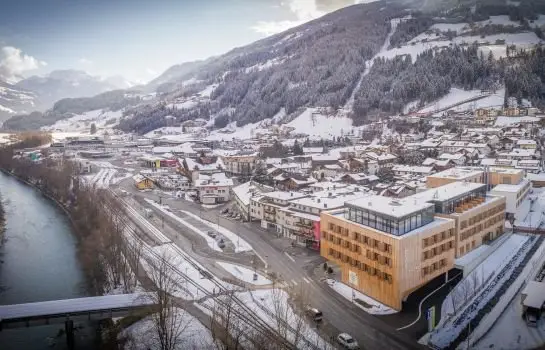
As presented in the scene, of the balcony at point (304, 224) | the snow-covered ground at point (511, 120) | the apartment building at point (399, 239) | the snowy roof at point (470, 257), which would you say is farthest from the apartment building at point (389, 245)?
the snow-covered ground at point (511, 120)

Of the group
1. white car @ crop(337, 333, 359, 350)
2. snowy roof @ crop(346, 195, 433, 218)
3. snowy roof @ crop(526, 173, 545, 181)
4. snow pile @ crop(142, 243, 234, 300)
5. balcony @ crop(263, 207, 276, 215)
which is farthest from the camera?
snowy roof @ crop(526, 173, 545, 181)

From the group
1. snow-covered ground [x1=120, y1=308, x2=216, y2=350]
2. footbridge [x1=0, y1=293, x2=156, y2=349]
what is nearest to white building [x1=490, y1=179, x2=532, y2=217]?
snow-covered ground [x1=120, y1=308, x2=216, y2=350]

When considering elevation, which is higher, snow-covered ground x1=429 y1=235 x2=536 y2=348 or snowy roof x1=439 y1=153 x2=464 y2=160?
snowy roof x1=439 y1=153 x2=464 y2=160

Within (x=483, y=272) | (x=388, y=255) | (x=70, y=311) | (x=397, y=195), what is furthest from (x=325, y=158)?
(x=70, y=311)

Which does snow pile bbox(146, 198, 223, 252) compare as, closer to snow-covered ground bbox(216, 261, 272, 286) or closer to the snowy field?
snow-covered ground bbox(216, 261, 272, 286)

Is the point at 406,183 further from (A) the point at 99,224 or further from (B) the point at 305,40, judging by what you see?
(B) the point at 305,40

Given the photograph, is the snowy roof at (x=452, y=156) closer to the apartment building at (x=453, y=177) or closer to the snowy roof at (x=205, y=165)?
the apartment building at (x=453, y=177)
